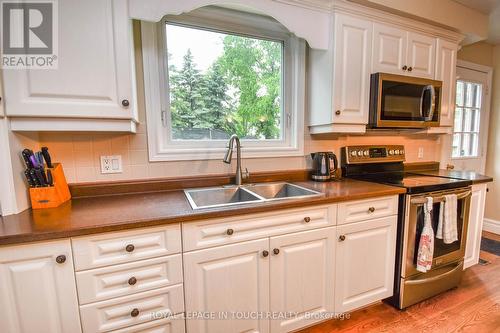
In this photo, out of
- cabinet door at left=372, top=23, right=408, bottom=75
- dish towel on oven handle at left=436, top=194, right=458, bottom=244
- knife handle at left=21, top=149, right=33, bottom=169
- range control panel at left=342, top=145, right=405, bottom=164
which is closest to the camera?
knife handle at left=21, top=149, right=33, bottom=169

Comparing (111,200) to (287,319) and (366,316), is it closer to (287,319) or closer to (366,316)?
(287,319)

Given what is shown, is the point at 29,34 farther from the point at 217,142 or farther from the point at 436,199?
the point at 436,199

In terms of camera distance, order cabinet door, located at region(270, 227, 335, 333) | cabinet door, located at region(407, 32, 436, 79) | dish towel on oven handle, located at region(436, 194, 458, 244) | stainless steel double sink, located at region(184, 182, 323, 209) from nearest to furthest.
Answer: cabinet door, located at region(270, 227, 335, 333), stainless steel double sink, located at region(184, 182, 323, 209), dish towel on oven handle, located at region(436, 194, 458, 244), cabinet door, located at region(407, 32, 436, 79)

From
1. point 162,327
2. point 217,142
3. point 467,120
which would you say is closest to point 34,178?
point 162,327

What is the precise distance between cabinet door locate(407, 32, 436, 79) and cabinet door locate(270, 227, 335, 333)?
1557 mm

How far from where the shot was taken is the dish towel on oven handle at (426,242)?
5.32ft

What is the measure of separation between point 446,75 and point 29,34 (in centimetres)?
293

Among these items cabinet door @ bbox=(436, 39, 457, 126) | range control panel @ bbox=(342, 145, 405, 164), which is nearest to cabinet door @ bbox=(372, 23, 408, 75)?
cabinet door @ bbox=(436, 39, 457, 126)

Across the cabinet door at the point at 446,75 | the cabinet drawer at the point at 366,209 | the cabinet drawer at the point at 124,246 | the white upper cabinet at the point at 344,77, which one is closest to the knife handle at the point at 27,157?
the cabinet drawer at the point at 124,246

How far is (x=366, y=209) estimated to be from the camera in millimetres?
1538

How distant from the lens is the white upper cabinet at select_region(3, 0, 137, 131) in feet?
3.52

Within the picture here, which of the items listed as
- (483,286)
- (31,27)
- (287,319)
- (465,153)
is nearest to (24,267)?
(31,27)

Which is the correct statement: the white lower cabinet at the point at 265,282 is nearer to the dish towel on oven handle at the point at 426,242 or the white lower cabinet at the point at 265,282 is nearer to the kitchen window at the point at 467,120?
the dish towel on oven handle at the point at 426,242

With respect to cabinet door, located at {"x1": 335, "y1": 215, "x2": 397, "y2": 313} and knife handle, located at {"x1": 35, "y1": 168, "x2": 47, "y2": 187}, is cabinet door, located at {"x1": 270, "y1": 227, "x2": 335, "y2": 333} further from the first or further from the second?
knife handle, located at {"x1": 35, "y1": 168, "x2": 47, "y2": 187}
